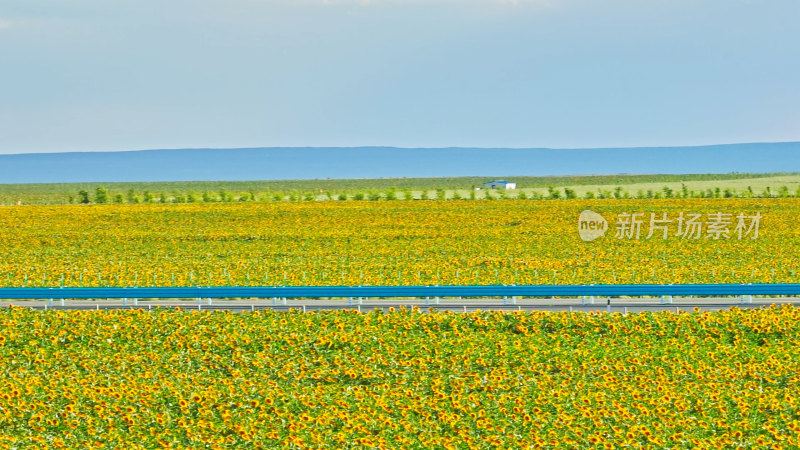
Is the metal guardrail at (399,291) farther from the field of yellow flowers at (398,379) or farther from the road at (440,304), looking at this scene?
the field of yellow flowers at (398,379)

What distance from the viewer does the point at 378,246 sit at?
170 feet

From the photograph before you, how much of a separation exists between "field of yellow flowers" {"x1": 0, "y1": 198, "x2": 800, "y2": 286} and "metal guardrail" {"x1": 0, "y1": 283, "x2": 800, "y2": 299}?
6052 mm

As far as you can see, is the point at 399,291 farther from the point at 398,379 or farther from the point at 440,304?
the point at 398,379

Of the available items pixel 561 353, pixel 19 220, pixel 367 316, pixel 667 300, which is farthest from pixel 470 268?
pixel 19 220

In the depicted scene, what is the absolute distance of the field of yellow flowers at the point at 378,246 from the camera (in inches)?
1507

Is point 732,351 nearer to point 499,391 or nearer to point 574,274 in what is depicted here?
point 499,391

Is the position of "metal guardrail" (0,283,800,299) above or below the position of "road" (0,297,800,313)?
above

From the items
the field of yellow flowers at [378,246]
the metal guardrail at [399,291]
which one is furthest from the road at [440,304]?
the field of yellow flowers at [378,246]

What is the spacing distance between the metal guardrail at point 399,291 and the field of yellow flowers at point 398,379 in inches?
75.2

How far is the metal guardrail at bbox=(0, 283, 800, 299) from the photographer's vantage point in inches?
1158

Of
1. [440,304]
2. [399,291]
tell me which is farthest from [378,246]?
[399,291]

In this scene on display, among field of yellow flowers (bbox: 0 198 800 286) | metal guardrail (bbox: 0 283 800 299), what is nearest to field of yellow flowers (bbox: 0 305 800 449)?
metal guardrail (bbox: 0 283 800 299)

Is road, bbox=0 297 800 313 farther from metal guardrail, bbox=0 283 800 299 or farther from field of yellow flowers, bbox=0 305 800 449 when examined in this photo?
field of yellow flowers, bbox=0 305 800 449

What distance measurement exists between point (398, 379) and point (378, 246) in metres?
30.3
